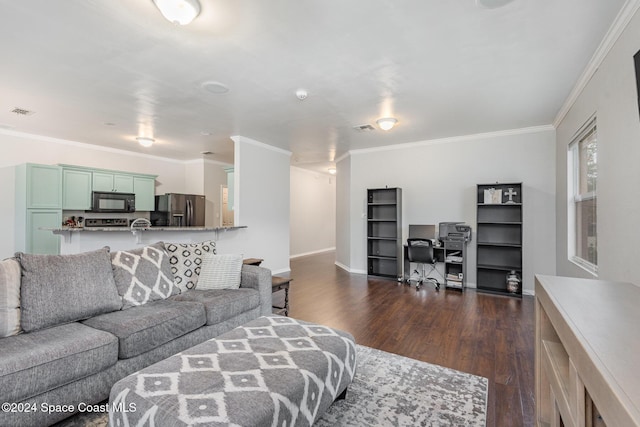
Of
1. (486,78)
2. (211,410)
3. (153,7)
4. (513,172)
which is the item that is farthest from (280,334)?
(513,172)

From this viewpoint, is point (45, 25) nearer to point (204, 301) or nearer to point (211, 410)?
point (204, 301)

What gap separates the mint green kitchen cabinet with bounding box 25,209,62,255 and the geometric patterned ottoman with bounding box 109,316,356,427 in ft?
16.3

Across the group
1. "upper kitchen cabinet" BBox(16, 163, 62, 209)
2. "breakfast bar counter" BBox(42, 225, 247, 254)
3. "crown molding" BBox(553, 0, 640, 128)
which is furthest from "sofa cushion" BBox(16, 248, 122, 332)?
"crown molding" BBox(553, 0, 640, 128)

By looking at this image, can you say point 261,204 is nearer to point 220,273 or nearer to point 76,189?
point 220,273

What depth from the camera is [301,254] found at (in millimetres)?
8789

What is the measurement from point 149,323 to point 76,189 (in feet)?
16.0

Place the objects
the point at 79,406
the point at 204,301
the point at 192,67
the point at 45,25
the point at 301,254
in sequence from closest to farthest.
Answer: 1. the point at 79,406
2. the point at 45,25
3. the point at 204,301
4. the point at 192,67
5. the point at 301,254

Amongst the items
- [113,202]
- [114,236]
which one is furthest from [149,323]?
[113,202]

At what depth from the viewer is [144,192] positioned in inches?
261

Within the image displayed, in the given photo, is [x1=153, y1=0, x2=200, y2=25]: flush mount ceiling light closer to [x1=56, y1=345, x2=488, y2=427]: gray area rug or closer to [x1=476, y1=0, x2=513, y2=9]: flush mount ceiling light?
[x1=476, y1=0, x2=513, y2=9]: flush mount ceiling light

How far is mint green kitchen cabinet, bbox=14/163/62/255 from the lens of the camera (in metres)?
4.80

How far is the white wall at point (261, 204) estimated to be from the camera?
16.9ft

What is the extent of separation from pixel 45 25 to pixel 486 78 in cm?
379

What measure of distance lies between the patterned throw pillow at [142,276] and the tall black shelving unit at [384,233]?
12.9 feet
